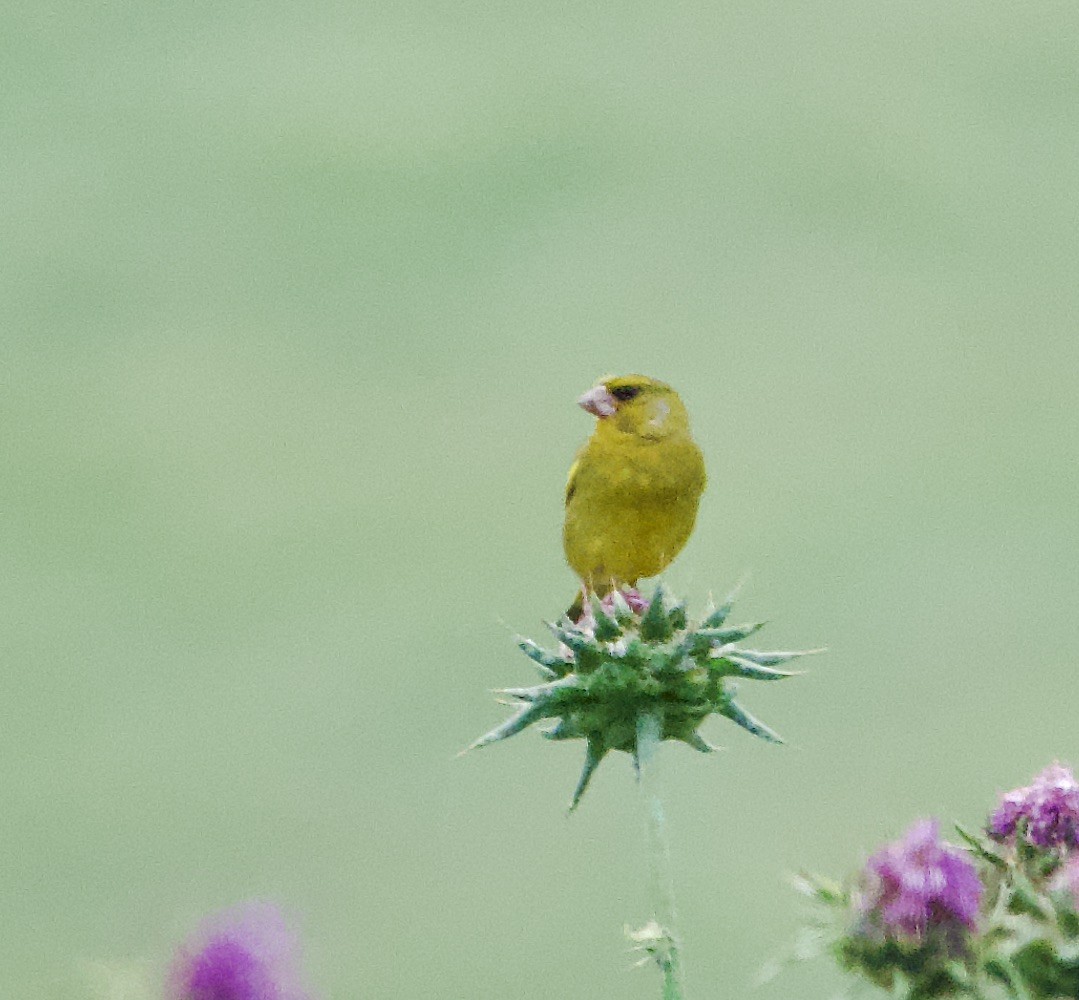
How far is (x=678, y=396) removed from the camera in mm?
9633

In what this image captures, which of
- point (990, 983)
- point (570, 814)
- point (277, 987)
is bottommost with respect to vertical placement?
point (990, 983)

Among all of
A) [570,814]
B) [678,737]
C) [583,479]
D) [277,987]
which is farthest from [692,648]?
[583,479]

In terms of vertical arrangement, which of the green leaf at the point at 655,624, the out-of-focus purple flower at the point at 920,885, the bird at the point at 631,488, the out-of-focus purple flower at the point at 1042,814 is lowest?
the out-of-focus purple flower at the point at 920,885

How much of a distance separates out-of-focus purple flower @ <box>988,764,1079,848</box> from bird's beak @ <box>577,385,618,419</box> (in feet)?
12.9

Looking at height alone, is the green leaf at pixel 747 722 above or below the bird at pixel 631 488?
below

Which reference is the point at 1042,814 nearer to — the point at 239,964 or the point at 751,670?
the point at 751,670

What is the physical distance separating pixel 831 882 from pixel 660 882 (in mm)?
524

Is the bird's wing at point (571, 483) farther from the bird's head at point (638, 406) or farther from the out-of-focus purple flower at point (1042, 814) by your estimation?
the out-of-focus purple flower at point (1042, 814)

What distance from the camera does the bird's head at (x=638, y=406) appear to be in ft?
31.3

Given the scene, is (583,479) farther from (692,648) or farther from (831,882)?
(831,882)

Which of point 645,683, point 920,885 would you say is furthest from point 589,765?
point 920,885

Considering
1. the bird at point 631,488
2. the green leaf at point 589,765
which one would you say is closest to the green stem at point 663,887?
the green leaf at point 589,765

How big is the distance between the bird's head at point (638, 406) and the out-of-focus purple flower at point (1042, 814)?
3.70 meters

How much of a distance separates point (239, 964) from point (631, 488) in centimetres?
442
